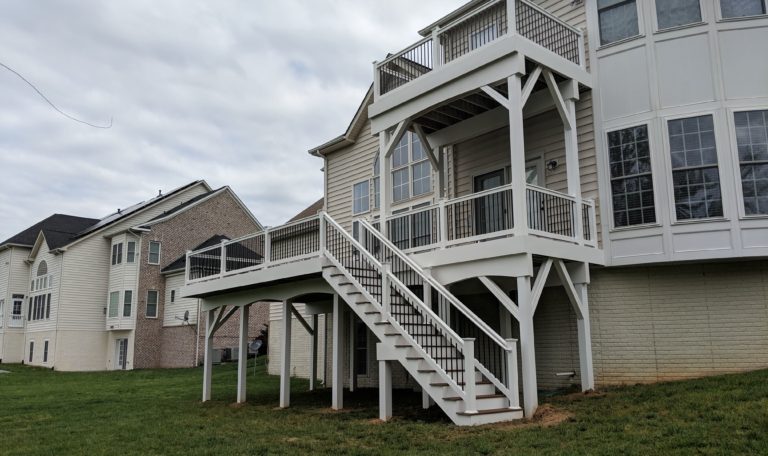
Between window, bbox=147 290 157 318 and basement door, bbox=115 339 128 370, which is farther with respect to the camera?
basement door, bbox=115 339 128 370

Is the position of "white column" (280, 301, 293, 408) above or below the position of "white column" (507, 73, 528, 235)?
below

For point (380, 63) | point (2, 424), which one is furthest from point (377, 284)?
point (2, 424)

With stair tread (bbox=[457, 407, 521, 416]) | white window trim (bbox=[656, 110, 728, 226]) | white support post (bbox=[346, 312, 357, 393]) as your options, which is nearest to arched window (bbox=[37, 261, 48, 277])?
white support post (bbox=[346, 312, 357, 393])

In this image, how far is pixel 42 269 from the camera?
39875 millimetres

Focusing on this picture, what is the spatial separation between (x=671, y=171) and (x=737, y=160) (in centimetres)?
107

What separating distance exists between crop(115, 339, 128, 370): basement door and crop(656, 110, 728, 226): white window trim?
31211 mm

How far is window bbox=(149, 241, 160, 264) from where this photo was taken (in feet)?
116

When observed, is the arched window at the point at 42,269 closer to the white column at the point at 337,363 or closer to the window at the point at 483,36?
the white column at the point at 337,363

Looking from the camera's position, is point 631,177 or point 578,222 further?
point 631,177

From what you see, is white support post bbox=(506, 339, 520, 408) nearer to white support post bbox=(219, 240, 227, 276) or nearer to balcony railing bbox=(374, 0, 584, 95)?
balcony railing bbox=(374, 0, 584, 95)

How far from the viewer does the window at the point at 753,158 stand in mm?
10992

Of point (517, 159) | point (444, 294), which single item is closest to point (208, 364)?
point (444, 294)

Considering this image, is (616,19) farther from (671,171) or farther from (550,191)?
(550,191)

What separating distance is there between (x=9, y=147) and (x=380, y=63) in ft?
28.8
